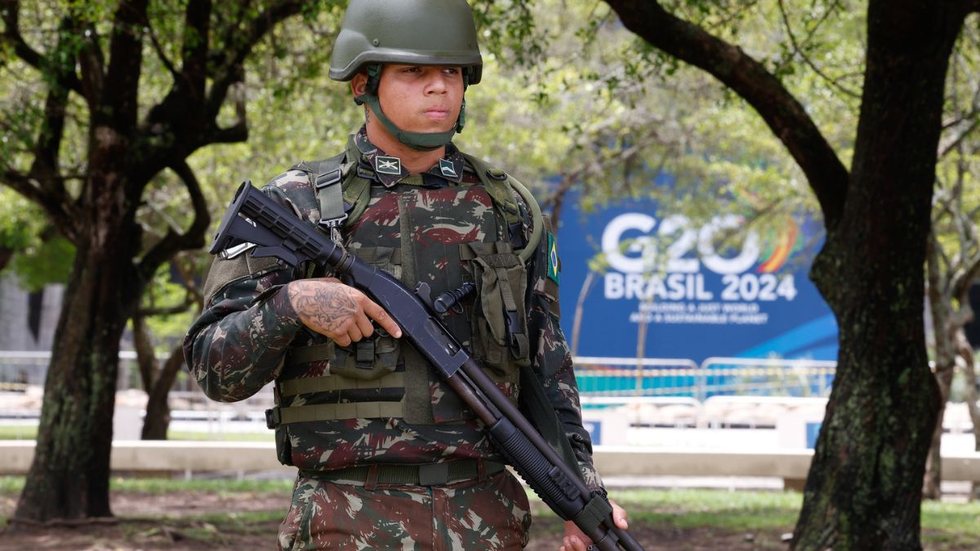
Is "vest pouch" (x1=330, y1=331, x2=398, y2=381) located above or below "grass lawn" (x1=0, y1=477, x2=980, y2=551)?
above

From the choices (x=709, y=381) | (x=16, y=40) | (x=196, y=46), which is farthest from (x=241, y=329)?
(x=709, y=381)

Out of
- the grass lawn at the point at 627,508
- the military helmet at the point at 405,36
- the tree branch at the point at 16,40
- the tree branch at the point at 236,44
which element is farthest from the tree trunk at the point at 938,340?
the military helmet at the point at 405,36

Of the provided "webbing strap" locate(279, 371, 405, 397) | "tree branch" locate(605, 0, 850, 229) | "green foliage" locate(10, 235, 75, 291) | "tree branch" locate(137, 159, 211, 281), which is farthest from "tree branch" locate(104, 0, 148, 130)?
"green foliage" locate(10, 235, 75, 291)

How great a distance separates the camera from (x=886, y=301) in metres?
6.86

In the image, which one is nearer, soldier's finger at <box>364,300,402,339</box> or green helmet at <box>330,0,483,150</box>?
soldier's finger at <box>364,300,402,339</box>

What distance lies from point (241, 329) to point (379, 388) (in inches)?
13.1

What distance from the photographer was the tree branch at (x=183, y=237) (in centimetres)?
983

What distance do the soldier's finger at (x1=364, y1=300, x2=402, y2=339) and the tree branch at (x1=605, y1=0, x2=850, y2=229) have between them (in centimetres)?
473

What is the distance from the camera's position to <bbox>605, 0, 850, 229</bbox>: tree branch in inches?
283

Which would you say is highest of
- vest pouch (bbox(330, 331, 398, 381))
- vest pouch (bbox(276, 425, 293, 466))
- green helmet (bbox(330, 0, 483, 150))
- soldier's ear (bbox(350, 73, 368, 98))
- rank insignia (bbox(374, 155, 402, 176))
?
green helmet (bbox(330, 0, 483, 150))

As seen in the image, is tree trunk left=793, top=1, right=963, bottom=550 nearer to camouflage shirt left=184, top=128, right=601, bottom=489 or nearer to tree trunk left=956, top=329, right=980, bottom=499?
camouflage shirt left=184, top=128, right=601, bottom=489

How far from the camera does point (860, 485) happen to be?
6.94 meters

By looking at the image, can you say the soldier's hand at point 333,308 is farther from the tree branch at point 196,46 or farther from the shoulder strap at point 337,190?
the tree branch at point 196,46

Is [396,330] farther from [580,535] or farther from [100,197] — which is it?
[100,197]
